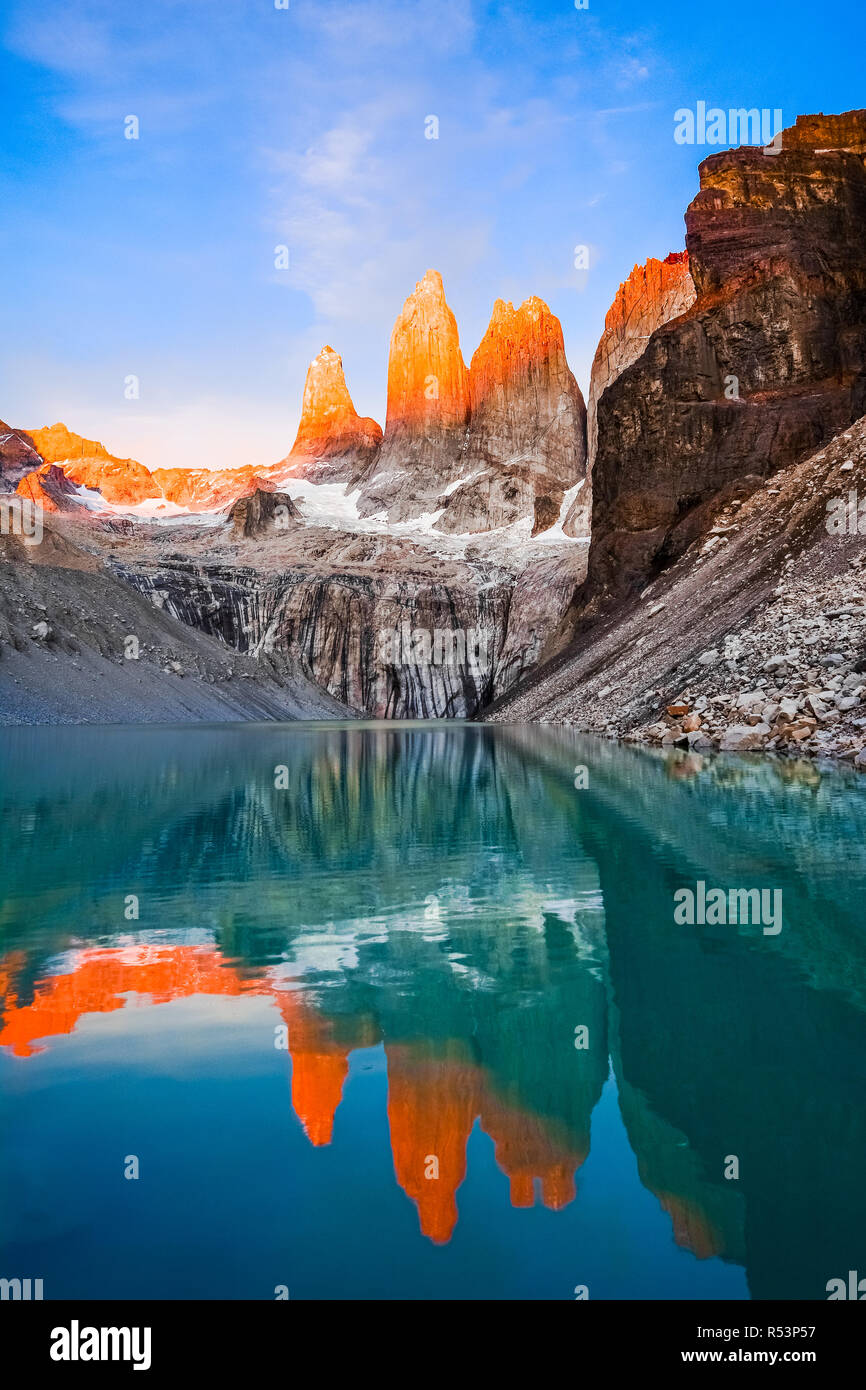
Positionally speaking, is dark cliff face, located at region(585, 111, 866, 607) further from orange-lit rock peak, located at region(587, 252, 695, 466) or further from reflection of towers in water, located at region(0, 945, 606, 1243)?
orange-lit rock peak, located at region(587, 252, 695, 466)

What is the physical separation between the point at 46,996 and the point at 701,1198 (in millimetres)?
4477

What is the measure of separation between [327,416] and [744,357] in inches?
5073

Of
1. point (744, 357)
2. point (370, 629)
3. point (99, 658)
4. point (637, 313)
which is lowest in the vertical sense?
point (99, 658)

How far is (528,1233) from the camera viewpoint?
348 cm

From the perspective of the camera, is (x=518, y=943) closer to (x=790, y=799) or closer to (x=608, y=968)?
(x=608, y=968)

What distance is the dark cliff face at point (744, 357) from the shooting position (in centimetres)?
5672

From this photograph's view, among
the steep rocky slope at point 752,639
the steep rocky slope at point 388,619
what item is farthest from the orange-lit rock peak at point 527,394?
the steep rocky slope at point 752,639

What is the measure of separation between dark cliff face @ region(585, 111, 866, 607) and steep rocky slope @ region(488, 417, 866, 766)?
15.2ft

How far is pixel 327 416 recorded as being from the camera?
17750 centimetres
